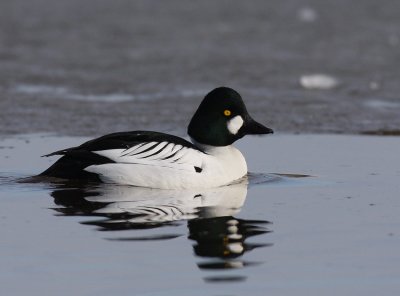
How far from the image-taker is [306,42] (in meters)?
17.6

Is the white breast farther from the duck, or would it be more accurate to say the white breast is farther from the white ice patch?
the white ice patch

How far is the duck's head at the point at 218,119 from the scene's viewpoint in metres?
9.01

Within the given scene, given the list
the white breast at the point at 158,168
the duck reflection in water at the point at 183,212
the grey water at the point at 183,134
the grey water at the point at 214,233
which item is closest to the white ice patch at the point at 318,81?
the grey water at the point at 183,134

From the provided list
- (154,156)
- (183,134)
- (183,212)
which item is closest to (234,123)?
(154,156)

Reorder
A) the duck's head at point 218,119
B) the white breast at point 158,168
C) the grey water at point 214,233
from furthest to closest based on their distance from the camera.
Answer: the duck's head at point 218,119, the white breast at point 158,168, the grey water at point 214,233

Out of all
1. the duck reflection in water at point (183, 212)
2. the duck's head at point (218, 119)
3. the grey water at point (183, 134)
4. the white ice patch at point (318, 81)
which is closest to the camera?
the grey water at point (183, 134)

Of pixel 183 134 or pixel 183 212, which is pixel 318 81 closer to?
pixel 183 134

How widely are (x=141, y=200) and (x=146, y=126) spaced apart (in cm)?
403

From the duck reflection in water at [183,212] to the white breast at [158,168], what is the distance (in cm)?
7

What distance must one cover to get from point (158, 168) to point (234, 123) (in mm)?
967

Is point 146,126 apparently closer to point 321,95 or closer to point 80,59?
point 321,95

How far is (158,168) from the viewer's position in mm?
8453

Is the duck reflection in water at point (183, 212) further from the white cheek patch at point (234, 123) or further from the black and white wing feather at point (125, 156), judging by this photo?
the white cheek patch at point (234, 123)

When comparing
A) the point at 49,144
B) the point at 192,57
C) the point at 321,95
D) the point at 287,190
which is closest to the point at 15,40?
the point at 192,57
